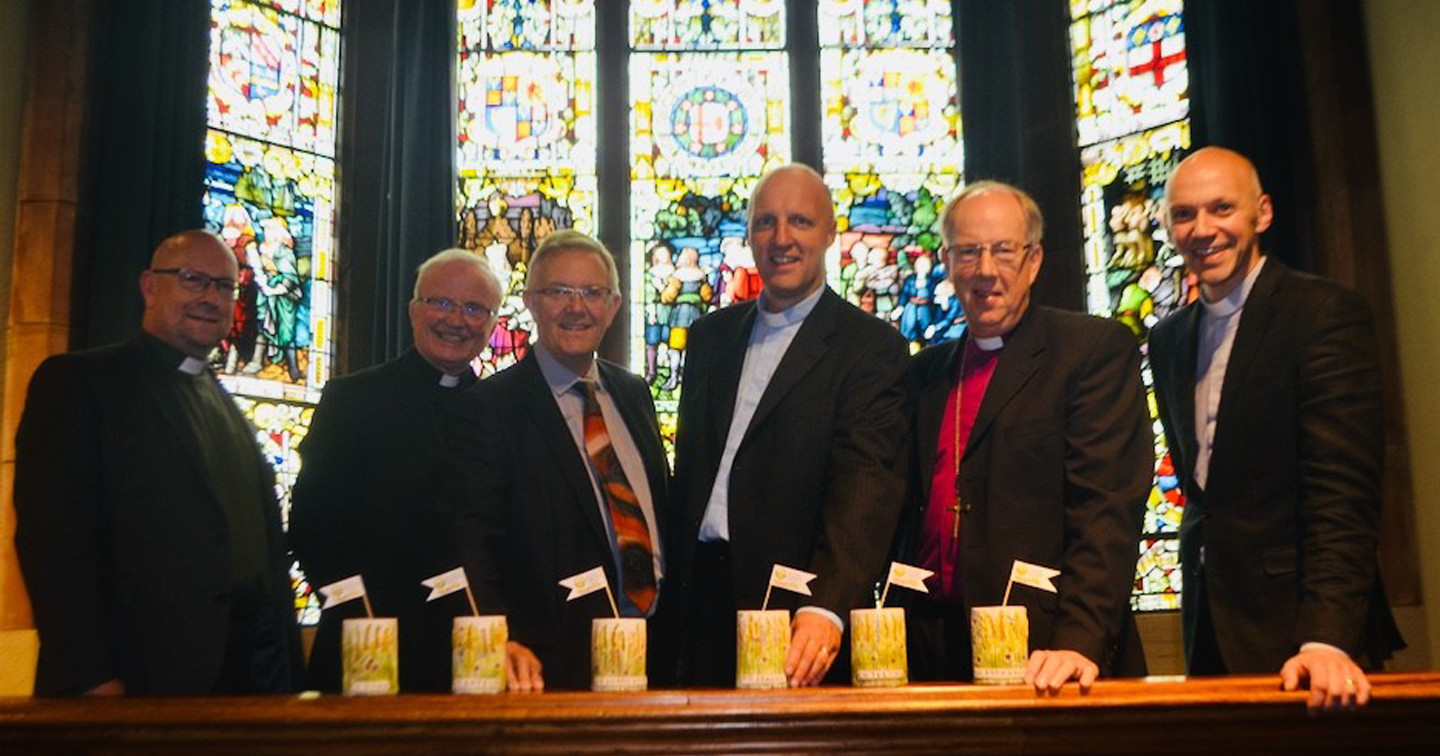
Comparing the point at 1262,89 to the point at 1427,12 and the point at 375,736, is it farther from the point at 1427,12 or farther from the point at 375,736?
the point at 375,736

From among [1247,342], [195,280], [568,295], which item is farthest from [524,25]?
[1247,342]

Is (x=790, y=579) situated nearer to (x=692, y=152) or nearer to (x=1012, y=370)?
(x=1012, y=370)

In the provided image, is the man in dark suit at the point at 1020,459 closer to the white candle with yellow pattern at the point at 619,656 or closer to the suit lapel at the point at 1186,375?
the suit lapel at the point at 1186,375

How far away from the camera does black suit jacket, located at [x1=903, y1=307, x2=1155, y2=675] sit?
2.76 m

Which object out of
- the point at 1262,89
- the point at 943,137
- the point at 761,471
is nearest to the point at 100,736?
the point at 761,471

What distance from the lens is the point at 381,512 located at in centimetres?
373

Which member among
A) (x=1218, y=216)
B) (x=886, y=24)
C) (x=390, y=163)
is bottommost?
(x=1218, y=216)

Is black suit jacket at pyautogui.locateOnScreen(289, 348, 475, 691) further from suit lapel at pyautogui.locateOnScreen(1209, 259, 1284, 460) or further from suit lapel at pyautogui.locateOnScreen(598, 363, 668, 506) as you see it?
suit lapel at pyautogui.locateOnScreen(1209, 259, 1284, 460)

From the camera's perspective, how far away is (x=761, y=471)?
312 cm

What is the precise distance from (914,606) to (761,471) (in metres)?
0.42

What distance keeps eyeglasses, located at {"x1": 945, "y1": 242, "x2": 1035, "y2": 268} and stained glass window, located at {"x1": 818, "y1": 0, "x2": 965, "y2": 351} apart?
3.06m

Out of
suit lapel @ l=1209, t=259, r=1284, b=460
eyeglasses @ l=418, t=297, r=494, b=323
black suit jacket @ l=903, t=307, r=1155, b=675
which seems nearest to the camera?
black suit jacket @ l=903, t=307, r=1155, b=675

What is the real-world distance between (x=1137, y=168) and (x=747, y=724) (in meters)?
4.37

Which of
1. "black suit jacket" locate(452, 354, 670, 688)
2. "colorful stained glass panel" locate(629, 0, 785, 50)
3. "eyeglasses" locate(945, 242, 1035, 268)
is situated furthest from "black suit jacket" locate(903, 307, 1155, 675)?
"colorful stained glass panel" locate(629, 0, 785, 50)
